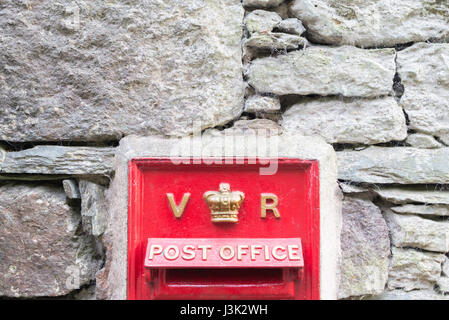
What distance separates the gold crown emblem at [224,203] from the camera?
3.99ft

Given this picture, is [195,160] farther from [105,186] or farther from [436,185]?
[436,185]

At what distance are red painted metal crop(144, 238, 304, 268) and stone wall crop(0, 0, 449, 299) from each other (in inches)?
7.4

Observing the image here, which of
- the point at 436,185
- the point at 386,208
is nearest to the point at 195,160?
the point at 386,208

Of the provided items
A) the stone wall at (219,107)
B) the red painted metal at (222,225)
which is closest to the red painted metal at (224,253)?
the red painted metal at (222,225)

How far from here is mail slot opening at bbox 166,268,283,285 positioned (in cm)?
122

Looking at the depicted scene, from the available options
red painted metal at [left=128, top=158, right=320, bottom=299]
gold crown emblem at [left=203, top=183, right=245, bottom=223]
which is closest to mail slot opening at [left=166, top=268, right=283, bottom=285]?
red painted metal at [left=128, top=158, right=320, bottom=299]

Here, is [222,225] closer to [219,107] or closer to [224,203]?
[224,203]

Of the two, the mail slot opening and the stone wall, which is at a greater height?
the stone wall

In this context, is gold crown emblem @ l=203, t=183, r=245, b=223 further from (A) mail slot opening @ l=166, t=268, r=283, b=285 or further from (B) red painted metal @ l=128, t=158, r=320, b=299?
(A) mail slot opening @ l=166, t=268, r=283, b=285

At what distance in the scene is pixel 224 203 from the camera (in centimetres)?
121

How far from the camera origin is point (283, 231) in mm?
1264

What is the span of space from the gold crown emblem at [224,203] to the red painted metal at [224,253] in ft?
0.22

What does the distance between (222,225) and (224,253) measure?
3.6 inches

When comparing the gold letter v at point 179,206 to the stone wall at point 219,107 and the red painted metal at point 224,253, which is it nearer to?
the red painted metal at point 224,253
